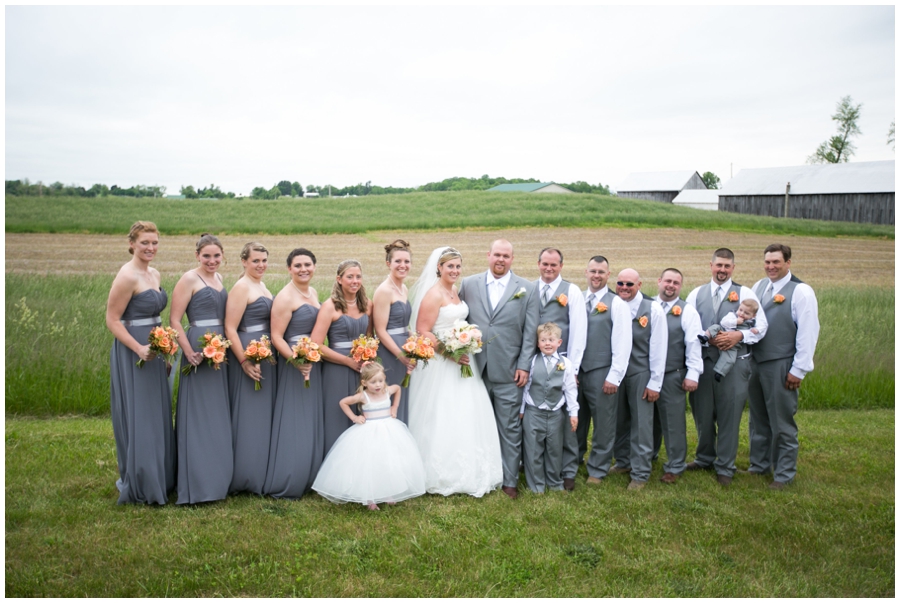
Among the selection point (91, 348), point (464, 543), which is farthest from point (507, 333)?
point (91, 348)

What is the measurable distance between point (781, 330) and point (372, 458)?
164 inches

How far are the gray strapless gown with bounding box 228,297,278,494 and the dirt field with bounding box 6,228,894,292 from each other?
718 cm

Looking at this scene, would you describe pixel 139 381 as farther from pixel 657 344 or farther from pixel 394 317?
pixel 657 344

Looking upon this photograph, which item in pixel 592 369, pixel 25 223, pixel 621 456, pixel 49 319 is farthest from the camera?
pixel 25 223

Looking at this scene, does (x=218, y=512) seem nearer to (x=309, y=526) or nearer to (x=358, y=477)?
(x=309, y=526)

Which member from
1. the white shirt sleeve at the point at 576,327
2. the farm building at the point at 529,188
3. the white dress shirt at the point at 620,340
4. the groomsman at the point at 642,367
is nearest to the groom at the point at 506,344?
the white shirt sleeve at the point at 576,327

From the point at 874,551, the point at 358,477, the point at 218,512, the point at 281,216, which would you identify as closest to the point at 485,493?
the point at 358,477

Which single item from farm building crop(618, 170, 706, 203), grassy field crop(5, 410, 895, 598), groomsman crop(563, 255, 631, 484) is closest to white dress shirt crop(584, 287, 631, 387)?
groomsman crop(563, 255, 631, 484)

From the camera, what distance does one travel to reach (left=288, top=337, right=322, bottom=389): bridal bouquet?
541cm

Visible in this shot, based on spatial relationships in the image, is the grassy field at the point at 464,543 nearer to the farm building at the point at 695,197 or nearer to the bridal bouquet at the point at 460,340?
the bridal bouquet at the point at 460,340

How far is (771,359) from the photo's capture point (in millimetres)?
6367

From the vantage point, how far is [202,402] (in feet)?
18.0

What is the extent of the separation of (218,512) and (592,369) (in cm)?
360

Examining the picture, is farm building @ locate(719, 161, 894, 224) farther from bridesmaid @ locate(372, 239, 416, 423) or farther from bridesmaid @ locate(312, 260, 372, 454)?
bridesmaid @ locate(312, 260, 372, 454)
